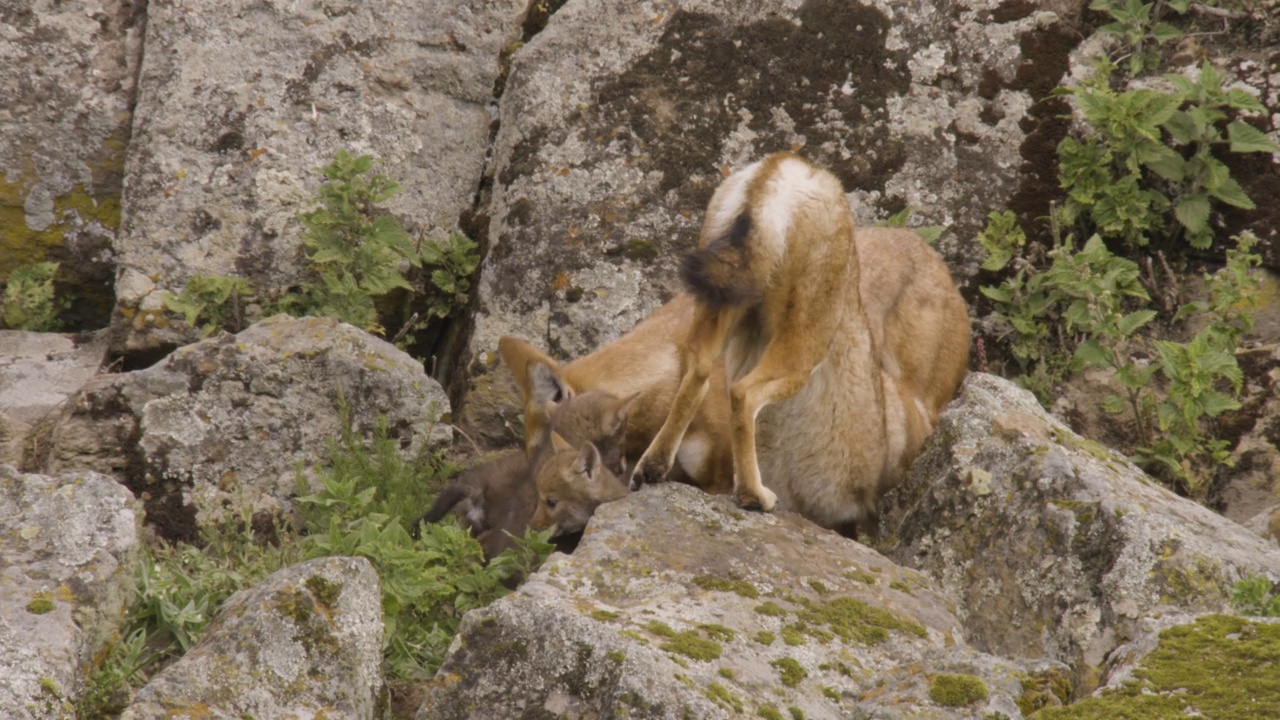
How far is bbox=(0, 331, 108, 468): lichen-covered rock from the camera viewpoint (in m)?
7.21

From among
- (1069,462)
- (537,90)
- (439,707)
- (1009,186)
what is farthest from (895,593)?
(537,90)

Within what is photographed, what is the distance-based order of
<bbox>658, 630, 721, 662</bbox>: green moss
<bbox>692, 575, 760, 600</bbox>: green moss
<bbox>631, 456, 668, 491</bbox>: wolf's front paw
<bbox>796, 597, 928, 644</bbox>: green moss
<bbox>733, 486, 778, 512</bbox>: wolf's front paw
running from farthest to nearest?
<bbox>631, 456, 668, 491</bbox>: wolf's front paw
<bbox>733, 486, 778, 512</bbox>: wolf's front paw
<bbox>692, 575, 760, 600</bbox>: green moss
<bbox>796, 597, 928, 644</bbox>: green moss
<bbox>658, 630, 721, 662</bbox>: green moss

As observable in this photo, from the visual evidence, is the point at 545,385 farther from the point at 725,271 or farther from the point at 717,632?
the point at 717,632

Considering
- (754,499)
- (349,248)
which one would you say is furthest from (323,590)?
(349,248)

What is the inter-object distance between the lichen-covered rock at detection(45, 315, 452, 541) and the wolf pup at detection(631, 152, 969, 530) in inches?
63.9

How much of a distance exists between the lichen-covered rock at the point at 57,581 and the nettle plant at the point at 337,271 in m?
2.40

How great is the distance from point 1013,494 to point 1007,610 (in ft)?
1.64

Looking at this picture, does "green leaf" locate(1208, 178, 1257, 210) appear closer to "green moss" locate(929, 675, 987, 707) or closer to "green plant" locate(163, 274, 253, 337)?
"green moss" locate(929, 675, 987, 707)

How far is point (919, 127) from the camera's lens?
27.6 ft

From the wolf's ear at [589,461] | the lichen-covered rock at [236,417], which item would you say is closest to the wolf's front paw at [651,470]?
the wolf's ear at [589,461]

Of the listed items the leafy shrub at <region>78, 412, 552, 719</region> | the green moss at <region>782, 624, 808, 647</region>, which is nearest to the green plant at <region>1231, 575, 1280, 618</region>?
the green moss at <region>782, 624, 808, 647</region>

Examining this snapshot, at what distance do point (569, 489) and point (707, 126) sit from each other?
278cm

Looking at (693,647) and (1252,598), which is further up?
(1252,598)

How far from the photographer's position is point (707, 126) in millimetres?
8398
